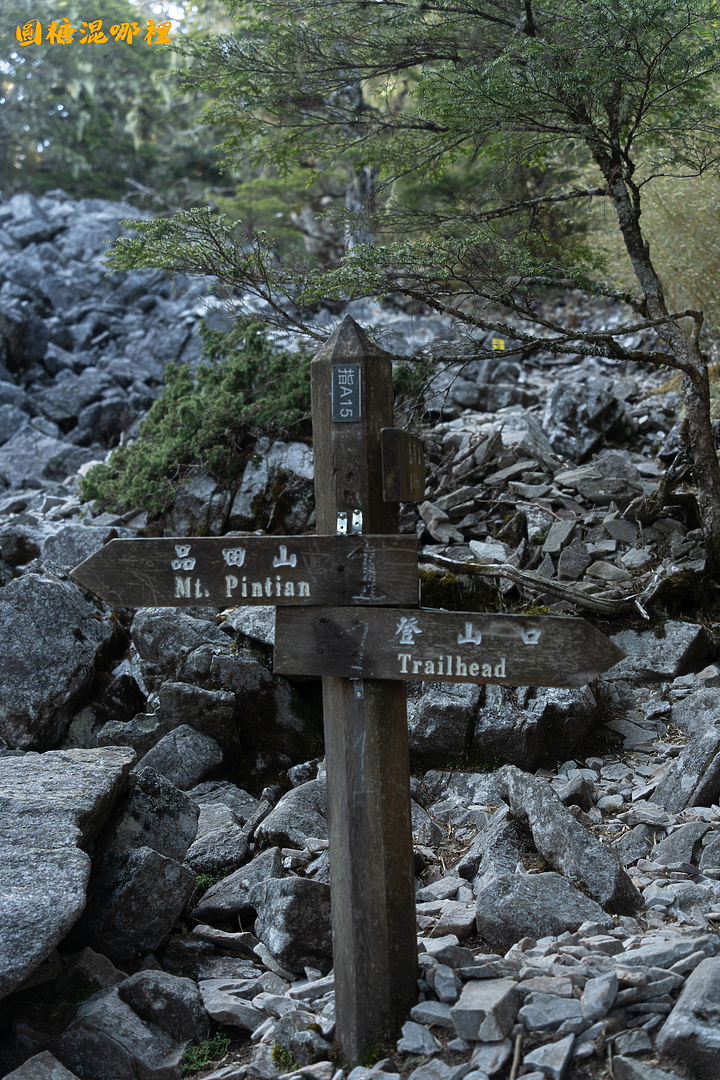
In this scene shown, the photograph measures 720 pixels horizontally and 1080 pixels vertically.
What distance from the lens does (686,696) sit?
683cm

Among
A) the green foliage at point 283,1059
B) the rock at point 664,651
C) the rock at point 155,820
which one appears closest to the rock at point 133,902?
the rock at point 155,820

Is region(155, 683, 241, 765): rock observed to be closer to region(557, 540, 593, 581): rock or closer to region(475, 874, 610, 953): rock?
region(475, 874, 610, 953): rock

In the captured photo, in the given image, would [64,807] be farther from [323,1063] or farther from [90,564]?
→ [323,1063]

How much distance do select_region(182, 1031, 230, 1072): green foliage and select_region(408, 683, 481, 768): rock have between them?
118 inches

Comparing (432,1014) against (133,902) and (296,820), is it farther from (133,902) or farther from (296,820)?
(296,820)

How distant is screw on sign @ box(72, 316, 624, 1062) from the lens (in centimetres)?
326

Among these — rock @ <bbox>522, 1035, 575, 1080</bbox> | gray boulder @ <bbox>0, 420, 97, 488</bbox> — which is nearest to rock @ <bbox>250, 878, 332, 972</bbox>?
rock @ <bbox>522, 1035, 575, 1080</bbox>

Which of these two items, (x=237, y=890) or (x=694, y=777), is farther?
(x=694, y=777)

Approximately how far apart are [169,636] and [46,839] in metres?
3.64

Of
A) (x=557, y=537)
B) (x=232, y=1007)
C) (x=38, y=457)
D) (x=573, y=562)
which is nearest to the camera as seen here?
(x=232, y=1007)

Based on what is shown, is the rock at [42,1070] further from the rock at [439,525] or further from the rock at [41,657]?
the rock at [439,525]

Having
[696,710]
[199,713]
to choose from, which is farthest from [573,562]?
[199,713]

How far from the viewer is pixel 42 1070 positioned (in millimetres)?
3414

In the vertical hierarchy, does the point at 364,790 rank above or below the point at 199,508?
below
